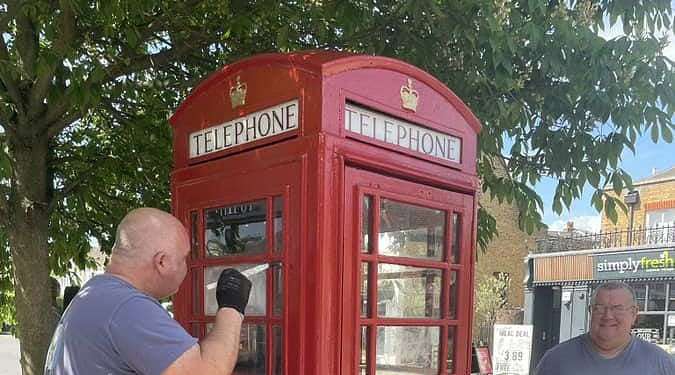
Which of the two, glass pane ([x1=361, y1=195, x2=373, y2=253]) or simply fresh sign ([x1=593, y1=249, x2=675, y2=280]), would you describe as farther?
simply fresh sign ([x1=593, y1=249, x2=675, y2=280])

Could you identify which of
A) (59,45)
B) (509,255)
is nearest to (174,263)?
(59,45)

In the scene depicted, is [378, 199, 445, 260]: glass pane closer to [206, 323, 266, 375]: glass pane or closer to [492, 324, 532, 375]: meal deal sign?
[206, 323, 266, 375]: glass pane

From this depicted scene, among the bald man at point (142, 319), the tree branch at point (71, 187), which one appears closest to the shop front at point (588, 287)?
the tree branch at point (71, 187)

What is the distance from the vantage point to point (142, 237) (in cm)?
208

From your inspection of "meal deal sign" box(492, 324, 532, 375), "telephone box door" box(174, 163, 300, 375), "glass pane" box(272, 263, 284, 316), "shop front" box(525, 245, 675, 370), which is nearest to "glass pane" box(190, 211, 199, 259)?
"telephone box door" box(174, 163, 300, 375)

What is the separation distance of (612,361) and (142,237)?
247 cm

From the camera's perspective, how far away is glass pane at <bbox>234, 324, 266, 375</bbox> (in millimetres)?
2678

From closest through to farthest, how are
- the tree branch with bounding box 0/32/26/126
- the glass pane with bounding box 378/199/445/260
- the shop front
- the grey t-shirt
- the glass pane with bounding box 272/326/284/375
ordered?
the glass pane with bounding box 272/326/284/375, the glass pane with bounding box 378/199/445/260, the grey t-shirt, the tree branch with bounding box 0/32/26/126, the shop front

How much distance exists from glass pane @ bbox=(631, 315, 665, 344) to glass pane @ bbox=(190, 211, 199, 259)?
17570 mm

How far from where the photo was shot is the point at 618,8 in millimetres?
3828

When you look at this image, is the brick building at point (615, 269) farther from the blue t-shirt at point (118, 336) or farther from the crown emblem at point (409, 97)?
the blue t-shirt at point (118, 336)

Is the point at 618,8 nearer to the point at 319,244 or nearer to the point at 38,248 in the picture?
the point at 319,244

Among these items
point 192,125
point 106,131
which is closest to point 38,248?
point 106,131

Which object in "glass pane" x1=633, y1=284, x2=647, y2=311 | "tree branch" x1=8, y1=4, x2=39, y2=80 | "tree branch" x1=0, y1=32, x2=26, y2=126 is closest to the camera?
"tree branch" x1=8, y1=4, x2=39, y2=80
